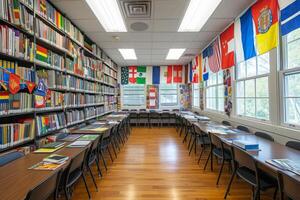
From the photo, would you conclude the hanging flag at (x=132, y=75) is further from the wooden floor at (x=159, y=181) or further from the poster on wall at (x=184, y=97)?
the wooden floor at (x=159, y=181)

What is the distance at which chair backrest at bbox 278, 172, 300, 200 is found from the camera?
131 centimetres

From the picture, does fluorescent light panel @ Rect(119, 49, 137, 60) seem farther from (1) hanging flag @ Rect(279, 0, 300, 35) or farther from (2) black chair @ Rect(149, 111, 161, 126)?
(1) hanging flag @ Rect(279, 0, 300, 35)

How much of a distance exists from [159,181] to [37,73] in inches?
99.7

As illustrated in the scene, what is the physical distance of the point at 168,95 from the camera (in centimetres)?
938

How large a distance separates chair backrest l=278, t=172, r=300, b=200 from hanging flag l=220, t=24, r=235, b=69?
3139 millimetres

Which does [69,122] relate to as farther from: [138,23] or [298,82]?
[298,82]

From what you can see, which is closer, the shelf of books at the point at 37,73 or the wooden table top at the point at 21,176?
the wooden table top at the point at 21,176

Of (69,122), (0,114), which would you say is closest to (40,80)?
(0,114)

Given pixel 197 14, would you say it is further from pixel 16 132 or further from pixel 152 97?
pixel 152 97

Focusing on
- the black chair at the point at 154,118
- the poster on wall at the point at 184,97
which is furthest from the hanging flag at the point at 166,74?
the black chair at the point at 154,118

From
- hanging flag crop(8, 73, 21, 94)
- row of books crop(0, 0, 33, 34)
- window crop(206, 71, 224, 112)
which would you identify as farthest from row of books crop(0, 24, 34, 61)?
window crop(206, 71, 224, 112)

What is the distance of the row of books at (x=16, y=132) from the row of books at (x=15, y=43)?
860mm

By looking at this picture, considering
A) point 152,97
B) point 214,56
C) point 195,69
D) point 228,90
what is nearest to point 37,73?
point 228,90

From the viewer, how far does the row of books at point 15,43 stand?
2057mm
